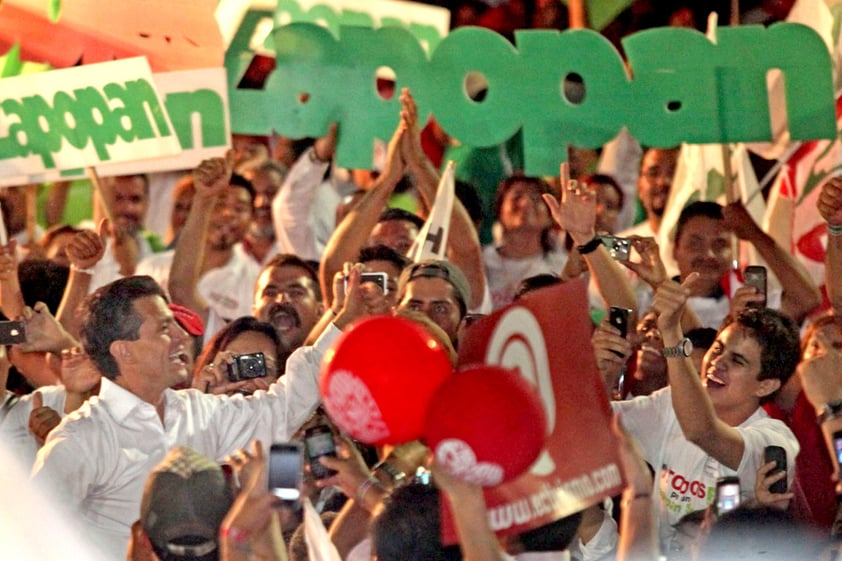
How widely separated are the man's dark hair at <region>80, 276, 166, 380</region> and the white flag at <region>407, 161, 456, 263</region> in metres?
1.41

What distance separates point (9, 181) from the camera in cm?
636

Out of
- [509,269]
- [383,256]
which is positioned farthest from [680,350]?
[509,269]

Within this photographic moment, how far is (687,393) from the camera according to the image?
4.44 meters

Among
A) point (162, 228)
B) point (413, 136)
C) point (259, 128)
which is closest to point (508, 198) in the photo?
point (413, 136)

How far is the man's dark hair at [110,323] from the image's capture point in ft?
14.9

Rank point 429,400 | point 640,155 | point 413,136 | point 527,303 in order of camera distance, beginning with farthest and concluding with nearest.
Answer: point 640,155
point 413,136
point 527,303
point 429,400

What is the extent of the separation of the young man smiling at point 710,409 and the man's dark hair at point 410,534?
125 cm

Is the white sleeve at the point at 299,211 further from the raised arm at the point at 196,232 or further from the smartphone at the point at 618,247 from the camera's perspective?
the smartphone at the point at 618,247

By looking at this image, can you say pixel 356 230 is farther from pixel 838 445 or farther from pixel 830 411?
pixel 838 445

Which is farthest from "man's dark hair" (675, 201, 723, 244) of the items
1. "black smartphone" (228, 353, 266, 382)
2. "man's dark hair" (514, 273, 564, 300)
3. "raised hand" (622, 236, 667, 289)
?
"black smartphone" (228, 353, 266, 382)

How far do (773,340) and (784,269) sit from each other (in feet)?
4.18

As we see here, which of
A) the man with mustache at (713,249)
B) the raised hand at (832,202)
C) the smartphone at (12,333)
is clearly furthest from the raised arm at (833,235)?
the smartphone at (12,333)

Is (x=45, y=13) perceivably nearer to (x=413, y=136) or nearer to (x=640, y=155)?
(x=413, y=136)

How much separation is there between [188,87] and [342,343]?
10.8 feet
